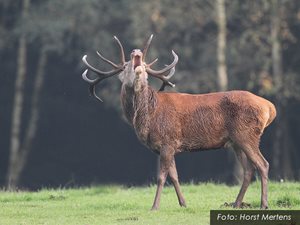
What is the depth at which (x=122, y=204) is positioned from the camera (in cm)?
1638

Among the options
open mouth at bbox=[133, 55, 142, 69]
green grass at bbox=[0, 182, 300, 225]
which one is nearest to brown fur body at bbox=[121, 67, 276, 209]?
open mouth at bbox=[133, 55, 142, 69]

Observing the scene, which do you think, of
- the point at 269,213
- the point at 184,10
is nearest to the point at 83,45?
the point at 184,10

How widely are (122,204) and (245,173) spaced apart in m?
1.92

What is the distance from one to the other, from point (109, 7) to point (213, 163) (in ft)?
25.6

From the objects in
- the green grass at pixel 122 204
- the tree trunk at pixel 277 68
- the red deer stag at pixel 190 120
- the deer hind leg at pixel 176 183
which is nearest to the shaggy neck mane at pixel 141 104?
the red deer stag at pixel 190 120

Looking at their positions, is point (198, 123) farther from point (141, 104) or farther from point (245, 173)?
point (245, 173)

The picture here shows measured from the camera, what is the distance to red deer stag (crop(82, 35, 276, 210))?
15.7 m

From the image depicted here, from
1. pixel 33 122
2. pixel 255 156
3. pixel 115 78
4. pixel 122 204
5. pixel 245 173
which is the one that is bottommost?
pixel 122 204

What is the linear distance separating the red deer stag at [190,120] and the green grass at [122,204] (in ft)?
1.77

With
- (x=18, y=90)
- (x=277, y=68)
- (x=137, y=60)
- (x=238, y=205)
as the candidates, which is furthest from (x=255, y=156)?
(x=18, y=90)

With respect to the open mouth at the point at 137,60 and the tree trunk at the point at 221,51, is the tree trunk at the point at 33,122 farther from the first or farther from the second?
the open mouth at the point at 137,60

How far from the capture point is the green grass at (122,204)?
47.9ft

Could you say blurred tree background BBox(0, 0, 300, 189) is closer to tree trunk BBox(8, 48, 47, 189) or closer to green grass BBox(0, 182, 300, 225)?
tree trunk BBox(8, 48, 47, 189)

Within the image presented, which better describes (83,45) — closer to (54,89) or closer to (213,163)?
(54,89)
